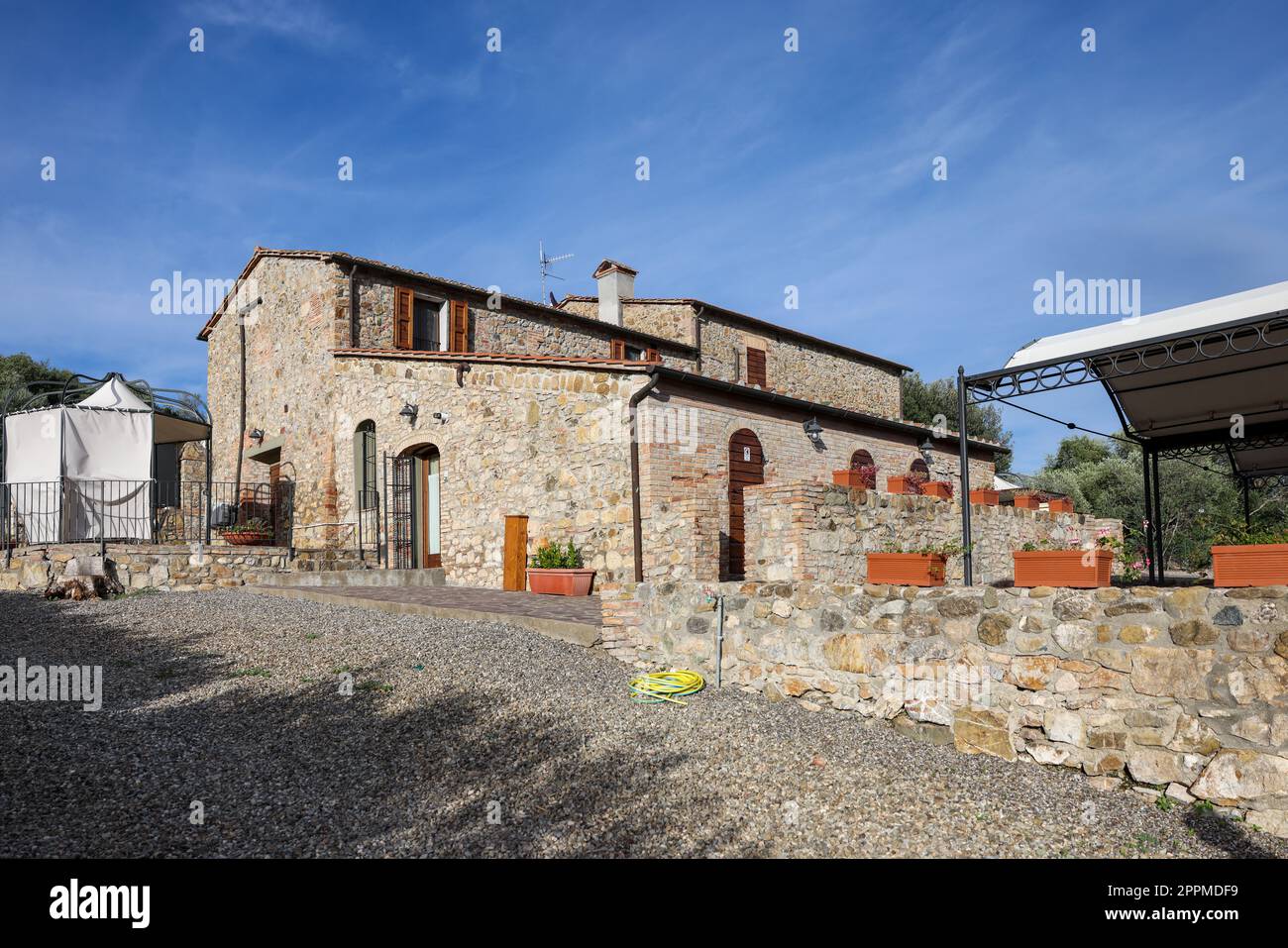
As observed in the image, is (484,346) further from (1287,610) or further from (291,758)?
(1287,610)

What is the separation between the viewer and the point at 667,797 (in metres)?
4.16

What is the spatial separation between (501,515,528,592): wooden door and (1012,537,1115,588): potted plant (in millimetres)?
7233

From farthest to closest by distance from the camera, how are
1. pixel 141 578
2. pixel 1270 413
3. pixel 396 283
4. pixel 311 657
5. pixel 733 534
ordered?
pixel 396 283 → pixel 733 534 → pixel 141 578 → pixel 1270 413 → pixel 311 657

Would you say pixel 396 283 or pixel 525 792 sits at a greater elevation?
pixel 396 283

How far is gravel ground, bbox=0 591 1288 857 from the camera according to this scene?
360 cm

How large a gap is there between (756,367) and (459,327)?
7.87 m

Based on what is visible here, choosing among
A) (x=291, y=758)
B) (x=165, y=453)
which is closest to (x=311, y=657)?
(x=291, y=758)

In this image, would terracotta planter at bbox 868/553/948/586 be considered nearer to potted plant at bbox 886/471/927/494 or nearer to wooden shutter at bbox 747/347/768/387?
potted plant at bbox 886/471/927/494

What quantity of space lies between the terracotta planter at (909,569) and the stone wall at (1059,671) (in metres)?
0.79

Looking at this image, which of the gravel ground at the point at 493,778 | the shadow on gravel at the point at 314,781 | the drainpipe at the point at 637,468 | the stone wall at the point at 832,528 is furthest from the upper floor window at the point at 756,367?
the shadow on gravel at the point at 314,781

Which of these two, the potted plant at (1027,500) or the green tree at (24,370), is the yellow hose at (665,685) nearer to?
the potted plant at (1027,500)

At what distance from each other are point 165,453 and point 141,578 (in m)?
8.18

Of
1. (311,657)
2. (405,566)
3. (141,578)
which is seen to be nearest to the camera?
(311,657)

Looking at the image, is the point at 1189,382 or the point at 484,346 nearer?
the point at 1189,382
